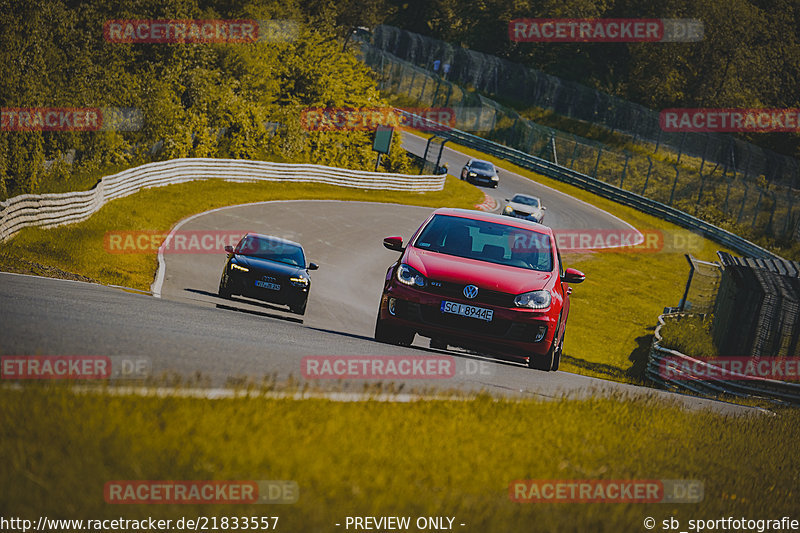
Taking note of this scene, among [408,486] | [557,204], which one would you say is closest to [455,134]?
[557,204]

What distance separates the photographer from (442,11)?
100188mm

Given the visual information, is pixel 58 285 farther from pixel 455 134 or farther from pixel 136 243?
pixel 455 134

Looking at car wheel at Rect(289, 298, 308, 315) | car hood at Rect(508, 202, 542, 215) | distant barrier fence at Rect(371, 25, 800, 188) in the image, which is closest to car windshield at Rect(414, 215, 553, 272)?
car wheel at Rect(289, 298, 308, 315)

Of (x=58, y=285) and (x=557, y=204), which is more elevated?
(x=58, y=285)

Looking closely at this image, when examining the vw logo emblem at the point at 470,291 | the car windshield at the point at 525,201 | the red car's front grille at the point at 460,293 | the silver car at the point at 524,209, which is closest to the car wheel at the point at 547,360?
the red car's front grille at the point at 460,293

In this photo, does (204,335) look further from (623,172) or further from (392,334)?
(623,172)

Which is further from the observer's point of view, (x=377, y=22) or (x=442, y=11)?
(x=442, y=11)

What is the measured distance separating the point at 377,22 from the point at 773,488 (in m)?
91.3

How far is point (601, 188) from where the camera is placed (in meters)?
63.1

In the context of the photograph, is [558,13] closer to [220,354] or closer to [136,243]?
[136,243]

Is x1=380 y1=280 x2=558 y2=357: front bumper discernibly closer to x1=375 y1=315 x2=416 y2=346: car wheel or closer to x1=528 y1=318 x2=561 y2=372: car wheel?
x1=375 y1=315 x2=416 y2=346: car wheel

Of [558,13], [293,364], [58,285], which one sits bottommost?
[58,285]

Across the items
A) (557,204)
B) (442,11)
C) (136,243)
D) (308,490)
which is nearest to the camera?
(308,490)

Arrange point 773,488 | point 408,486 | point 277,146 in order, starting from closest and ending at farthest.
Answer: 1. point 408,486
2. point 773,488
3. point 277,146
